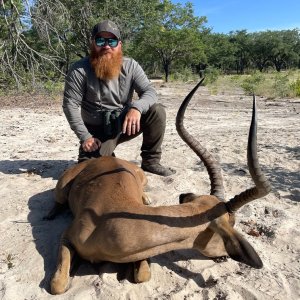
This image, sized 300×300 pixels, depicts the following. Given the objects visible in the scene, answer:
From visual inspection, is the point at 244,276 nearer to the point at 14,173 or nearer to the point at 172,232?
the point at 172,232

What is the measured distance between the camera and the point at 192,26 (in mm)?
44156

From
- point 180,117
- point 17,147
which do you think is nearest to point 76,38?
point 17,147

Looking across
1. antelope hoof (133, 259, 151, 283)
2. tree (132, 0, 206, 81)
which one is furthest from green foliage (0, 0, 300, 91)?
antelope hoof (133, 259, 151, 283)

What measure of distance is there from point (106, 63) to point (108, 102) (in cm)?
57

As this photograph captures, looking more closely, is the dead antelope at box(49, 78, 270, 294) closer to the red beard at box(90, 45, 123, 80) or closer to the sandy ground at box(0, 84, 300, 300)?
the sandy ground at box(0, 84, 300, 300)

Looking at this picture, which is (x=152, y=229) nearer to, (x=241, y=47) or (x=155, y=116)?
(x=155, y=116)

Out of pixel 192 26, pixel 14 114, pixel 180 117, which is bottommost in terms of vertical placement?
pixel 14 114

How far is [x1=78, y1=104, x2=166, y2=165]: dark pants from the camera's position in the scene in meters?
5.44

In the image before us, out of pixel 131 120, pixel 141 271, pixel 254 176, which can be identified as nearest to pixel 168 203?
pixel 131 120

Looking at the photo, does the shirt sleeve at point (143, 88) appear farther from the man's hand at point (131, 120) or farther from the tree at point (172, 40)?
the tree at point (172, 40)

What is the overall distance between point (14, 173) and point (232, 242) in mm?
4022

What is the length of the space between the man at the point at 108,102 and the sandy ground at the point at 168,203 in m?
0.72

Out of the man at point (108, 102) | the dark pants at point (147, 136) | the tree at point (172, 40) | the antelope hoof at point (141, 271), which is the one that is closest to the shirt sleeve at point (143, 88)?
the man at point (108, 102)

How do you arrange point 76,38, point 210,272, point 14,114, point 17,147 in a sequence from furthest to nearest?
point 76,38
point 14,114
point 17,147
point 210,272
